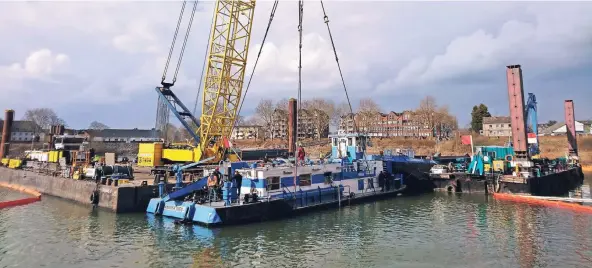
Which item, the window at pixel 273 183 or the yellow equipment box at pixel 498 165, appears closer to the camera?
the window at pixel 273 183

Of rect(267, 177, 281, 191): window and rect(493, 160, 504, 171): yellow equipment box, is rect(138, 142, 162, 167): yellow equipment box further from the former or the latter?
rect(493, 160, 504, 171): yellow equipment box

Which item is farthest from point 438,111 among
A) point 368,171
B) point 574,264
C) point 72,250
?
point 72,250

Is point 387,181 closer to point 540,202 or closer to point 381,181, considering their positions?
point 381,181

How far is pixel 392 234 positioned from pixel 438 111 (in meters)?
78.5

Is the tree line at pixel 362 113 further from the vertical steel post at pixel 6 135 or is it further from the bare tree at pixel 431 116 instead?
the vertical steel post at pixel 6 135

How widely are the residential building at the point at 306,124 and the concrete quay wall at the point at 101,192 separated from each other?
61018 mm

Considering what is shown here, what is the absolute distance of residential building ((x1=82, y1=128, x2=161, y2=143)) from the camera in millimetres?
119400

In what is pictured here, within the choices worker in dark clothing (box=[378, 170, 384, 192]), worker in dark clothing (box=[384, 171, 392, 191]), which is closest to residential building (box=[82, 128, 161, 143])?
worker in dark clothing (box=[384, 171, 392, 191])

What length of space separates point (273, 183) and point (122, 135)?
120672 millimetres

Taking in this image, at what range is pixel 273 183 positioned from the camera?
70.8ft

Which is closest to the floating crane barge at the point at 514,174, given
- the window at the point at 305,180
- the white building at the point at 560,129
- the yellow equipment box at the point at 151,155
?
the window at the point at 305,180

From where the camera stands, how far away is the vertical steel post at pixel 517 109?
3098 centimetres

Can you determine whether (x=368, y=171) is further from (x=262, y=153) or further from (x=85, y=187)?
(x=262, y=153)

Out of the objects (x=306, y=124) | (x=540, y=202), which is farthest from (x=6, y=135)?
(x=306, y=124)
